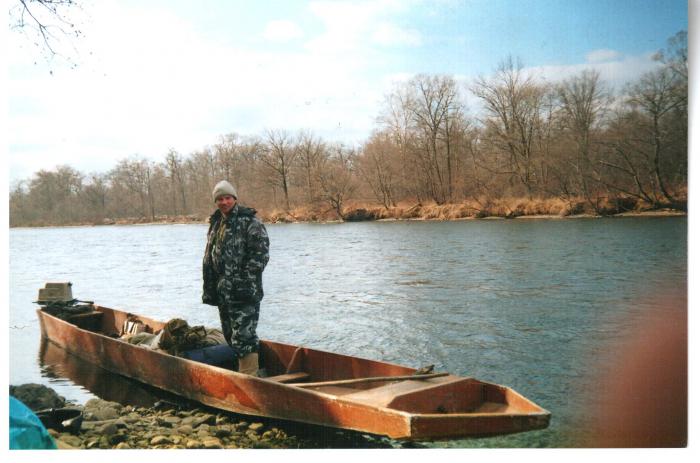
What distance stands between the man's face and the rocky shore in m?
1.29

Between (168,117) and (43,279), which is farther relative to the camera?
(43,279)

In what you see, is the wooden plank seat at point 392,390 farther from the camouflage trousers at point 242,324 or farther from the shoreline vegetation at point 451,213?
the shoreline vegetation at point 451,213

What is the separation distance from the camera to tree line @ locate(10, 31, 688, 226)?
4906 mm

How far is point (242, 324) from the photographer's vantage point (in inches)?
153

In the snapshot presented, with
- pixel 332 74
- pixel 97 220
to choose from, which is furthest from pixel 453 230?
pixel 332 74

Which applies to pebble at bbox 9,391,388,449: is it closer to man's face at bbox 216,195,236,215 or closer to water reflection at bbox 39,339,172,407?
water reflection at bbox 39,339,172,407

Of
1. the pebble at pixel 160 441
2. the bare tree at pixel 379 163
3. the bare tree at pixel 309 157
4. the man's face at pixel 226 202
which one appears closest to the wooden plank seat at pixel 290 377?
the pebble at pixel 160 441

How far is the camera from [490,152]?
9.17 meters

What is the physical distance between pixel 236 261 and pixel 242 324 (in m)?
0.41

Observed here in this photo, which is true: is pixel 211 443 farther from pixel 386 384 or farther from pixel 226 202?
pixel 226 202

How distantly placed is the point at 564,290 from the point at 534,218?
354cm

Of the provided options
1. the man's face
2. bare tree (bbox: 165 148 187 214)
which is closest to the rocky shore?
the man's face

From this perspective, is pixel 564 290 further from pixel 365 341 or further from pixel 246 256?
pixel 246 256
